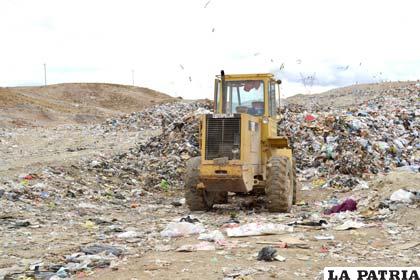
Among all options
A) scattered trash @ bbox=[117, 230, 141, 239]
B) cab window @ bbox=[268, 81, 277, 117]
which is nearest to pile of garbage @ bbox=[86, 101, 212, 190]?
cab window @ bbox=[268, 81, 277, 117]

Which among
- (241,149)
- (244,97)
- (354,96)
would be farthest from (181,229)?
(354,96)

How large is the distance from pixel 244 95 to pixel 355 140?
4.50 m

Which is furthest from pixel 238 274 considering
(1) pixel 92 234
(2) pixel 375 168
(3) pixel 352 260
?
(2) pixel 375 168

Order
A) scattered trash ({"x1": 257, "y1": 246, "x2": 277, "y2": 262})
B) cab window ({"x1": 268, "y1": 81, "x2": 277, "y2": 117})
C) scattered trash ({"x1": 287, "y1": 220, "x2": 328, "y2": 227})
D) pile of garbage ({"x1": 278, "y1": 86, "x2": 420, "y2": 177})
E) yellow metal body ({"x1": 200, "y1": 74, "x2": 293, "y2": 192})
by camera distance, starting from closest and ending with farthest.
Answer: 1. scattered trash ({"x1": 257, "y1": 246, "x2": 277, "y2": 262})
2. scattered trash ({"x1": 287, "y1": 220, "x2": 328, "y2": 227})
3. yellow metal body ({"x1": 200, "y1": 74, "x2": 293, "y2": 192})
4. cab window ({"x1": 268, "y1": 81, "x2": 277, "y2": 117})
5. pile of garbage ({"x1": 278, "y1": 86, "x2": 420, "y2": 177})

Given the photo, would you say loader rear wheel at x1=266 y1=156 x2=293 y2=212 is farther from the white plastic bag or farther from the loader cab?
the white plastic bag

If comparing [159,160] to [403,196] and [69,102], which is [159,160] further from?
[69,102]

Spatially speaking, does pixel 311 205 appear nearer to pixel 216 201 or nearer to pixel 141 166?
pixel 216 201

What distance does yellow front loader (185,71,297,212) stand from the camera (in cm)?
741

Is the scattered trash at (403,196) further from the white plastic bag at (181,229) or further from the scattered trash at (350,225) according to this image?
the white plastic bag at (181,229)

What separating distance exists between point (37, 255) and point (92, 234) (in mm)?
1118

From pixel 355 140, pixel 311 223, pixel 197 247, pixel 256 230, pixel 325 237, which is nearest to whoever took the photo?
pixel 197 247

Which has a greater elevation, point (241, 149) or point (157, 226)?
point (241, 149)

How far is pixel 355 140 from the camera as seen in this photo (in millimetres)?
11859

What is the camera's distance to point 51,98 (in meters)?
39.5
